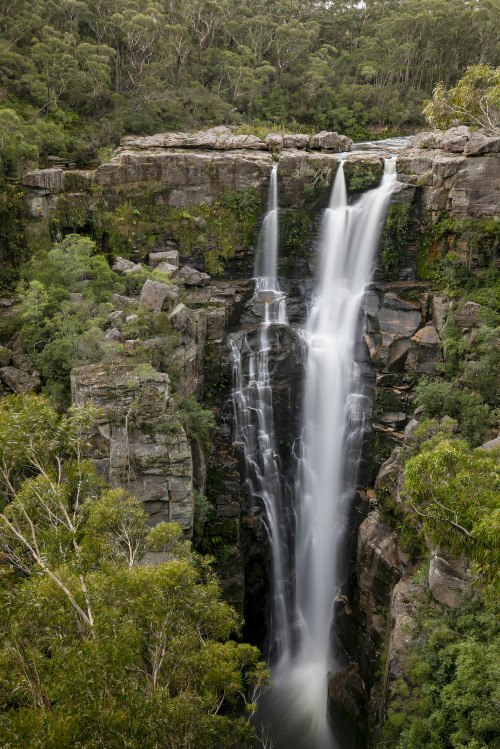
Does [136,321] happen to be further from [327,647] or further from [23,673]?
[327,647]

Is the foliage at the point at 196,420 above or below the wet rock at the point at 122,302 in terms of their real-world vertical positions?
below

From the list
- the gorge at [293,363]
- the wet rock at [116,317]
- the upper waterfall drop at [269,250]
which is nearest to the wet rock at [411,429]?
the gorge at [293,363]

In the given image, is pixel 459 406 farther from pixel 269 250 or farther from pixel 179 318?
pixel 269 250

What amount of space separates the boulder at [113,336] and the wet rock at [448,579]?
13219mm

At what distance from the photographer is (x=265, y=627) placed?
2119 cm

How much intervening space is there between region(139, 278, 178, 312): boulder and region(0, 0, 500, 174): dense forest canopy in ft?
A: 39.7

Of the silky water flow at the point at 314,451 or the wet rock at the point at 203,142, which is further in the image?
the wet rock at the point at 203,142

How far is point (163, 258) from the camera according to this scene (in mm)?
26859

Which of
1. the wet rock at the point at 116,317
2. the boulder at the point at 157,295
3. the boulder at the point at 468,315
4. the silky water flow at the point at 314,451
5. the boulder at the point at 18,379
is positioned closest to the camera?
the boulder at the point at 18,379

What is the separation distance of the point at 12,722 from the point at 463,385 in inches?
692

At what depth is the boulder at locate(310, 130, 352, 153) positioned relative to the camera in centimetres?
2983

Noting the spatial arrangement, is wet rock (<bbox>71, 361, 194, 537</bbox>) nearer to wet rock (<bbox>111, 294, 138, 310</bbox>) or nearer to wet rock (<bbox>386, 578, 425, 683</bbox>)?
wet rock (<bbox>111, 294, 138, 310</bbox>)

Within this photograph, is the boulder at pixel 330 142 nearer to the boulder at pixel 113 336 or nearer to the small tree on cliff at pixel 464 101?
the small tree on cliff at pixel 464 101

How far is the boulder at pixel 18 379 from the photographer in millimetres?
19016
